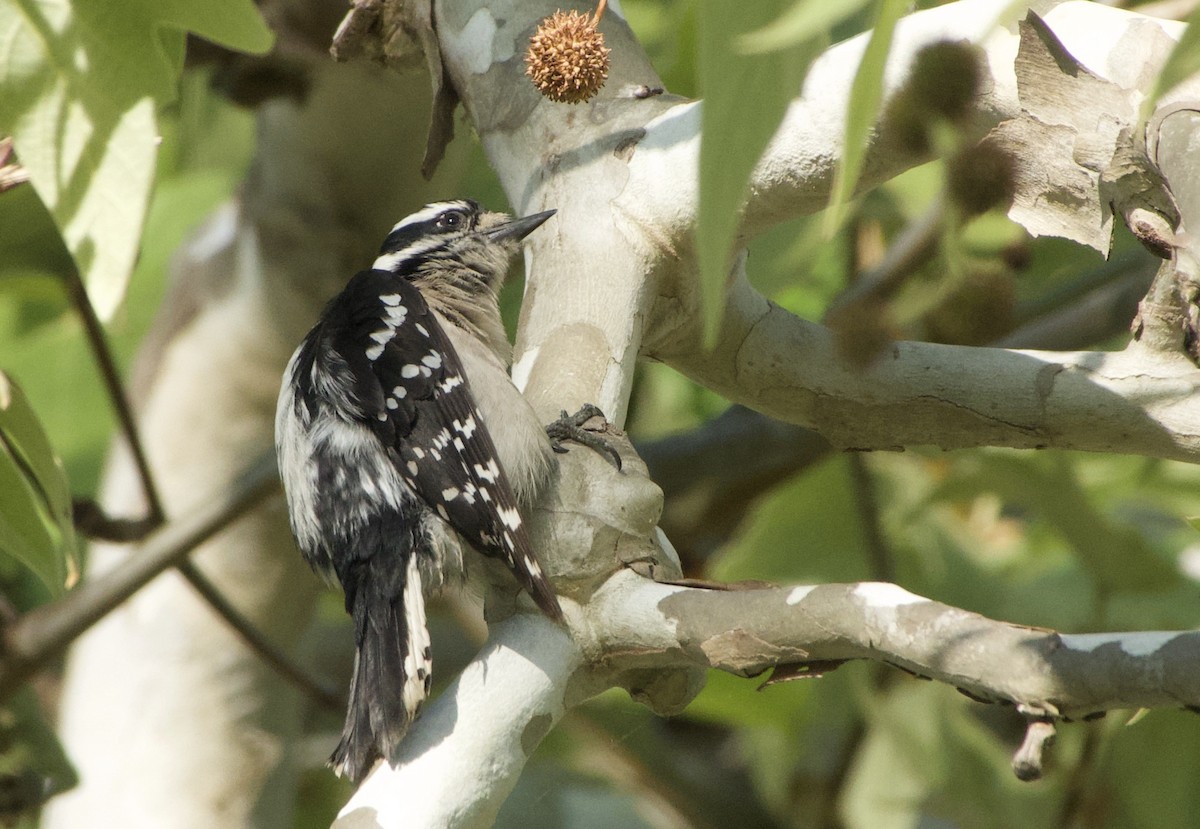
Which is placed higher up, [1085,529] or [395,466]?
[395,466]

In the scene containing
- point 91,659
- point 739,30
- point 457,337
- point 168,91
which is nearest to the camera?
point 739,30

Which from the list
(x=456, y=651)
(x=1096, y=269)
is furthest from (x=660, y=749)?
(x=1096, y=269)

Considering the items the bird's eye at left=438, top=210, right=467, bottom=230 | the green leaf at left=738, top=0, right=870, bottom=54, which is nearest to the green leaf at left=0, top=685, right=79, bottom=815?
the bird's eye at left=438, top=210, right=467, bottom=230

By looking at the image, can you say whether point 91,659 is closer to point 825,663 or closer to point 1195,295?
point 825,663

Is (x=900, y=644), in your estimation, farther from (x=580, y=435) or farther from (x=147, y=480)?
(x=147, y=480)

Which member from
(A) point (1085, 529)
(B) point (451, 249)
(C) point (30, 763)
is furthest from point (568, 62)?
(A) point (1085, 529)

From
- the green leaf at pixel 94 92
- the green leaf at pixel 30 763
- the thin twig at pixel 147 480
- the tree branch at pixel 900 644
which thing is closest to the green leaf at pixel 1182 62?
the tree branch at pixel 900 644

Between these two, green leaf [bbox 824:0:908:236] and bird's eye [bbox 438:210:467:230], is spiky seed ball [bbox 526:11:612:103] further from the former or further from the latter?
bird's eye [bbox 438:210:467:230]

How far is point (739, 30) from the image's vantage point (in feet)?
3.12

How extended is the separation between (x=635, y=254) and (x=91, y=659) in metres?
2.36

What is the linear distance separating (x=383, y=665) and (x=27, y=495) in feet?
1.68

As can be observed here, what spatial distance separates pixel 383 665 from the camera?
65.0 inches

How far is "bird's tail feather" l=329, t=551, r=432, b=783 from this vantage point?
58.5 inches

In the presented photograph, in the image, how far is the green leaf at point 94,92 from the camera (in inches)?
57.9
